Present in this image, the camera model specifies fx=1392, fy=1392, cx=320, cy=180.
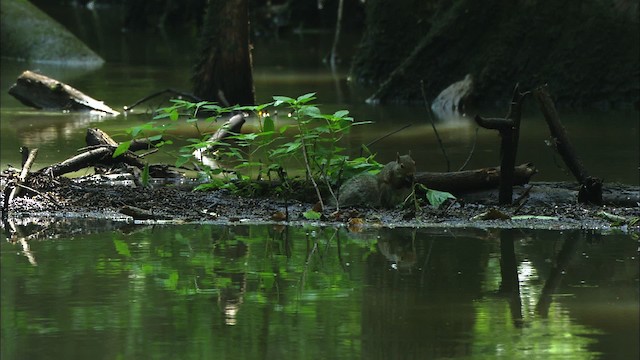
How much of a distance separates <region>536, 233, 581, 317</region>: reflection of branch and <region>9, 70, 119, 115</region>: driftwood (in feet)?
32.3

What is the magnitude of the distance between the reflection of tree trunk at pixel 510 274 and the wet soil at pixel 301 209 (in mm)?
476

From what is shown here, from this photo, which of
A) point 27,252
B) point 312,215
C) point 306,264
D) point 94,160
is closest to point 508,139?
point 312,215

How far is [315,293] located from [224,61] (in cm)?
1070

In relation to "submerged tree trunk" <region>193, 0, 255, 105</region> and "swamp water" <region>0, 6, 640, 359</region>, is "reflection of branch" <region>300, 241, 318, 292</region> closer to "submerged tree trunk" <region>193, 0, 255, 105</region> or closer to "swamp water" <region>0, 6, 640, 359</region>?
"swamp water" <region>0, 6, 640, 359</region>

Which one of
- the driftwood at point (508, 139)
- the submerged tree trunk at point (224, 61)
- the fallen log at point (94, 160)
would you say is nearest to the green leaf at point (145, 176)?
the fallen log at point (94, 160)

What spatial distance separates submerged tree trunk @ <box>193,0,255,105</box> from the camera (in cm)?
1770

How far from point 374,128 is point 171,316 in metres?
9.16

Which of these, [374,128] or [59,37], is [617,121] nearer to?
[374,128]

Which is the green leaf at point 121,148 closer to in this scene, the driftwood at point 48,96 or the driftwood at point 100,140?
the driftwood at point 100,140

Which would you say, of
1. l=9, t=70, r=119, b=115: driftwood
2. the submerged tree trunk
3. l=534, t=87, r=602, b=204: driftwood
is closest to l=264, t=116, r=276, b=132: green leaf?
l=534, t=87, r=602, b=204: driftwood

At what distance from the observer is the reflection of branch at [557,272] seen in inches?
281

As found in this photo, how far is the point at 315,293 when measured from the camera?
24.4ft

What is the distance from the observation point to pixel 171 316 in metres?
6.93

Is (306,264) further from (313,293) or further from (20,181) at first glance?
(20,181)
